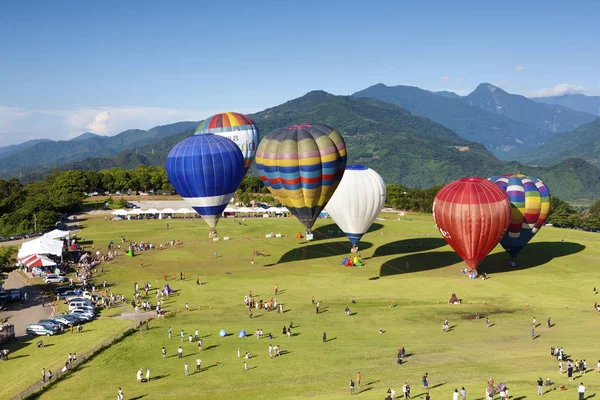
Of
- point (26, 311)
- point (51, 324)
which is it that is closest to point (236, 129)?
point (26, 311)

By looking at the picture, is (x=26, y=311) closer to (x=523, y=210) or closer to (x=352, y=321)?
(x=352, y=321)

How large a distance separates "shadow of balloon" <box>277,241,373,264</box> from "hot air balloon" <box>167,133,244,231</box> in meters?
13.2

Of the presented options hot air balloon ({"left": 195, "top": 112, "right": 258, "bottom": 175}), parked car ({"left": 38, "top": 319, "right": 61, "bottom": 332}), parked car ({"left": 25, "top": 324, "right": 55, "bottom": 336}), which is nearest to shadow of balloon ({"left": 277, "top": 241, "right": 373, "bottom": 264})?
hot air balloon ({"left": 195, "top": 112, "right": 258, "bottom": 175})

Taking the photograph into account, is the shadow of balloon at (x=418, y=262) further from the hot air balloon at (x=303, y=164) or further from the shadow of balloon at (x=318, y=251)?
the hot air balloon at (x=303, y=164)

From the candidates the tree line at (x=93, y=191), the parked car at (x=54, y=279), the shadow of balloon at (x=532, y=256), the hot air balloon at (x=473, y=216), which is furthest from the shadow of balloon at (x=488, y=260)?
the tree line at (x=93, y=191)

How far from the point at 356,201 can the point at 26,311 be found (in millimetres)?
40390

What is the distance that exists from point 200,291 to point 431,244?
141 feet

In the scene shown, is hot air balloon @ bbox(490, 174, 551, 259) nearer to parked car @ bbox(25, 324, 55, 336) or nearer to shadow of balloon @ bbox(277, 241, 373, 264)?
shadow of balloon @ bbox(277, 241, 373, 264)

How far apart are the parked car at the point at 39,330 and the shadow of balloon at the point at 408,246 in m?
47.4

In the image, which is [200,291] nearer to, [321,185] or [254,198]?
[321,185]

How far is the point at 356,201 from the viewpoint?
7225cm

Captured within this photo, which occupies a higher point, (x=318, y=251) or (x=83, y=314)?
(x=318, y=251)

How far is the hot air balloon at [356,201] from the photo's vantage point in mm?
72375

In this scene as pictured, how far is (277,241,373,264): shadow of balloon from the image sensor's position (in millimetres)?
82012
